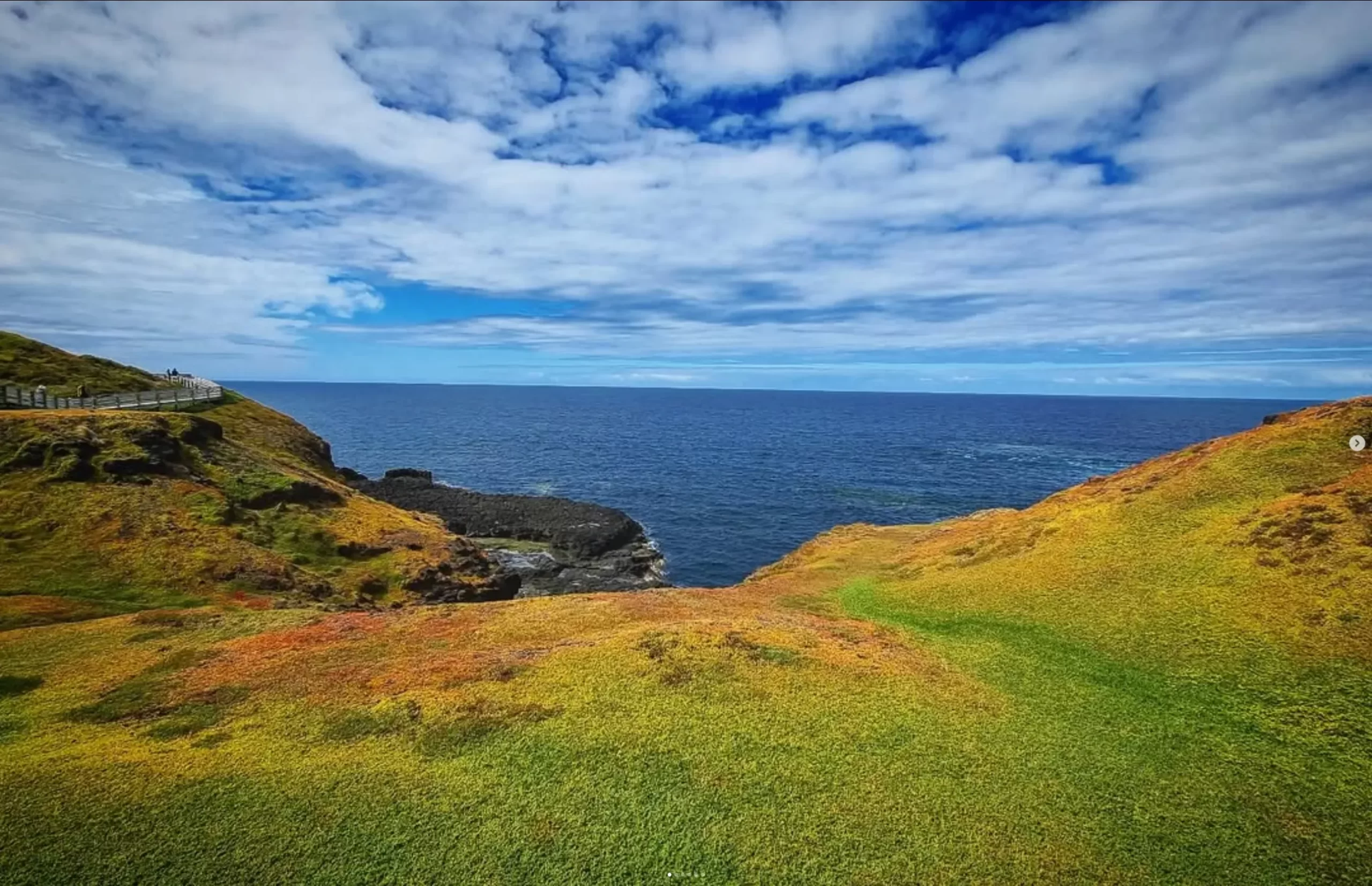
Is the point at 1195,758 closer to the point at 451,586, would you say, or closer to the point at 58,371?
the point at 451,586

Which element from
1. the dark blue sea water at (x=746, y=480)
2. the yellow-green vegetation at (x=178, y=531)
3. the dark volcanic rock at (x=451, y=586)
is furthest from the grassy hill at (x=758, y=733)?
the dark blue sea water at (x=746, y=480)

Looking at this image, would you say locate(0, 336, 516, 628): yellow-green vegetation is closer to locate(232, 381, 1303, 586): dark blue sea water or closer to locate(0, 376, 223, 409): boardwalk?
locate(0, 376, 223, 409): boardwalk

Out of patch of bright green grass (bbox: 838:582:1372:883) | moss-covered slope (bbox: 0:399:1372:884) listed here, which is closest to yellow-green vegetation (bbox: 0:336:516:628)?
moss-covered slope (bbox: 0:399:1372:884)

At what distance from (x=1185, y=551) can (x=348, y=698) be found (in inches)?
1507

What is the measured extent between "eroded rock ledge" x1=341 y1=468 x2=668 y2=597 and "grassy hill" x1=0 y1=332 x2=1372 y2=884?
3749 centimetres

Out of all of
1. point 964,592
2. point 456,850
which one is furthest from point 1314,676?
point 456,850

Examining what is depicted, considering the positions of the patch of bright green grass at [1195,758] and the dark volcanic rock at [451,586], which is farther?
the dark volcanic rock at [451,586]

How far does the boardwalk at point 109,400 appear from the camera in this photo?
2466 inches

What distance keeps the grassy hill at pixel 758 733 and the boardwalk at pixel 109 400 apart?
44948 millimetres

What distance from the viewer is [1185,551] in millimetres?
33281

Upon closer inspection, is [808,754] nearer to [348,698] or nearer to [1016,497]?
[348,698]

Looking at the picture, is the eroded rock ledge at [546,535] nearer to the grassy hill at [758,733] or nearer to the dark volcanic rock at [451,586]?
the dark volcanic rock at [451,586]

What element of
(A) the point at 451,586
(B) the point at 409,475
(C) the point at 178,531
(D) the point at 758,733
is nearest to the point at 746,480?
(B) the point at 409,475

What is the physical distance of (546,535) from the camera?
86.9m
